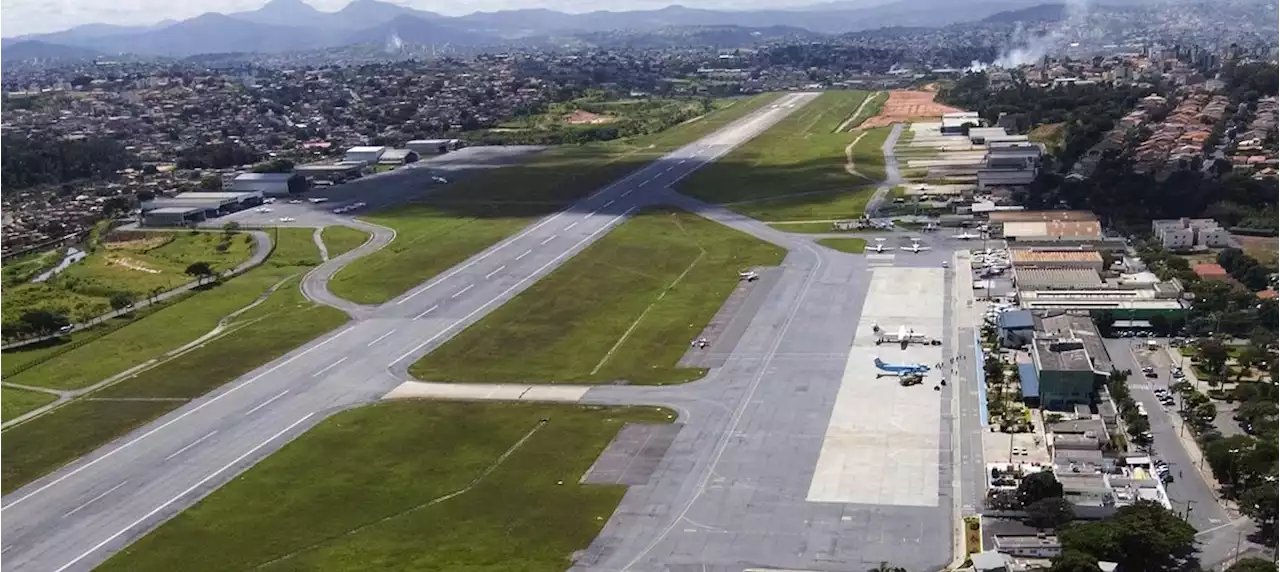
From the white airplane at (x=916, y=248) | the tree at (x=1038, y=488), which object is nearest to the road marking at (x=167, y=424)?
the tree at (x=1038, y=488)

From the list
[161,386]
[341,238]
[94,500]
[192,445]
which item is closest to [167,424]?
[192,445]

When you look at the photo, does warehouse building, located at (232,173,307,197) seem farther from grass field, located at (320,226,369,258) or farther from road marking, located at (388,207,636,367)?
road marking, located at (388,207,636,367)

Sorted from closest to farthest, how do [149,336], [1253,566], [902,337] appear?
1. [1253,566]
2. [902,337]
3. [149,336]

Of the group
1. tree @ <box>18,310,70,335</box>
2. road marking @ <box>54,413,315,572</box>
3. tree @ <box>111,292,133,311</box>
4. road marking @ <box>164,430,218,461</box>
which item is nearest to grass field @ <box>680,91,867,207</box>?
tree @ <box>111,292,133,311</box>

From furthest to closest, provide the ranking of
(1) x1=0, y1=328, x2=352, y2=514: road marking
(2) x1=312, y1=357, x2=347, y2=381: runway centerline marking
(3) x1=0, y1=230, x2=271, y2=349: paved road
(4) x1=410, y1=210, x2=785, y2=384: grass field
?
1. (3) x1=0, y1=230, x2=271, y2=349: paved road
2. (2) x1=312, y1=357, x2=347, y2=381: runway centerline marking
3. (4) x1=410, y1=210, x2=785, y2=384: grass field
4. (1) x1=0, y1=328, x2=352, y2=514: road marking

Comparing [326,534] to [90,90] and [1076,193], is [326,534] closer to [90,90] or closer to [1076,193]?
[1076,193]

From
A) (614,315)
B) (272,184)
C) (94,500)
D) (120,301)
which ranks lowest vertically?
(94,500)

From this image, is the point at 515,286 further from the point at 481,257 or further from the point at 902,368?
the point at 902,368
